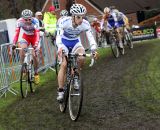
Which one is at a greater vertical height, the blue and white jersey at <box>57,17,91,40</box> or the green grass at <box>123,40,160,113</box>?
the blue and white jersey at <box>57,17,91,40</box>

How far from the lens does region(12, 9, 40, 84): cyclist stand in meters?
12.8

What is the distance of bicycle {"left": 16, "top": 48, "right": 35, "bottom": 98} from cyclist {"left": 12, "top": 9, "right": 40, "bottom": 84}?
0.22 m

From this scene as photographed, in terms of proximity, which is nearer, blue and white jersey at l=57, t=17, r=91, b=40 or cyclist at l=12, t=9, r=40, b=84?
blue and white jersey at l=57, t=17, r=91, b=40

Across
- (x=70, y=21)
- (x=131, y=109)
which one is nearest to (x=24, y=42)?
(x=70, y=21)

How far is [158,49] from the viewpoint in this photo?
72.2ft

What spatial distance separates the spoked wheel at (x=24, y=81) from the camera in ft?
40.5

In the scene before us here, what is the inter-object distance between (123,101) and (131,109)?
2.83 feet

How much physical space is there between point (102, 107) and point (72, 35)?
1.65 metres

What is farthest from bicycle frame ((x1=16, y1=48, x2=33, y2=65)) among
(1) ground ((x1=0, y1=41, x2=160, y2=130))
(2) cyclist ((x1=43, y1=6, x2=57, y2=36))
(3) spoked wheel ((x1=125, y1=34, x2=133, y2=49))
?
(3) spoked wheel ((x1=125, y1=34, x2=133, y2=49))

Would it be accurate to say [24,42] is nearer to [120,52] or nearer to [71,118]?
[71,118]

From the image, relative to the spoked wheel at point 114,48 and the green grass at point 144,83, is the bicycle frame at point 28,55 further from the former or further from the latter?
the spoked wheel at point 114,48

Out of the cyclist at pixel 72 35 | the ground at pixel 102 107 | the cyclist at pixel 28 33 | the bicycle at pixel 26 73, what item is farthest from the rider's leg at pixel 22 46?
the cyclist at pixel 72 35

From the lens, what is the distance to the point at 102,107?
33.4ft

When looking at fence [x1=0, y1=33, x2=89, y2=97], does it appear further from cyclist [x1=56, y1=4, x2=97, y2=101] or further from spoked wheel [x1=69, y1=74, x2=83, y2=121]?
spoked wheel [x1=69, y1=74, x2=83, y2=121]
